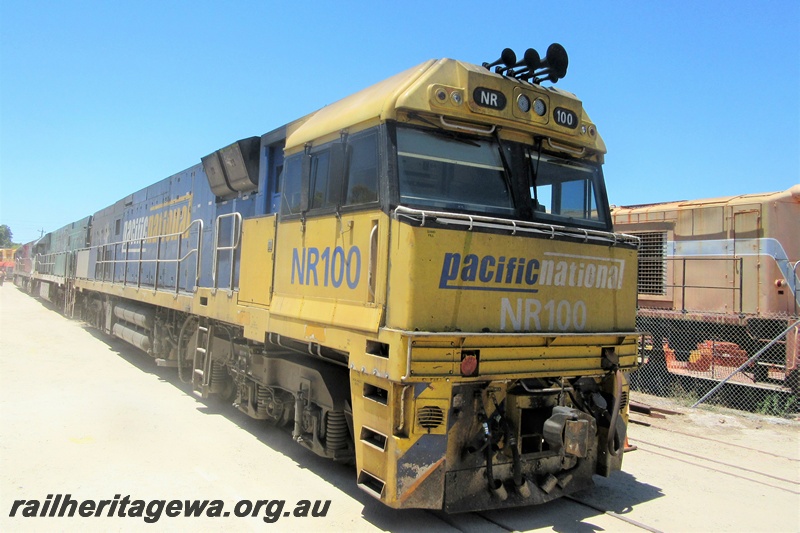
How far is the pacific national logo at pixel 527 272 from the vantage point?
423cm

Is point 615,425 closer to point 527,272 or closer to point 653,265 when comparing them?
point 527,272

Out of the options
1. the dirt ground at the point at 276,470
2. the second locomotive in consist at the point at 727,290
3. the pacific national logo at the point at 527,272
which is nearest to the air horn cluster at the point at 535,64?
the pacific national logo at the point at 527,272

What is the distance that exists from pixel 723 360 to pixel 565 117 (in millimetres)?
7078

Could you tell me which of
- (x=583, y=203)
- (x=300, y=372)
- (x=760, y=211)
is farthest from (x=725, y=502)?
(x=760, y=211)

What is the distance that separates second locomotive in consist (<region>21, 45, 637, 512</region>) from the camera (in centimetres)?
415

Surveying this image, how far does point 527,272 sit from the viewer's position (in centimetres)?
460

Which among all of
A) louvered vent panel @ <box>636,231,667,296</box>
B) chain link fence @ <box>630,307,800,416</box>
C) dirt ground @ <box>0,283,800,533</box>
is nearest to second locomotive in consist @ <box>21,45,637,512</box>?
dirt ground @ <box>0,283,800,533</box>

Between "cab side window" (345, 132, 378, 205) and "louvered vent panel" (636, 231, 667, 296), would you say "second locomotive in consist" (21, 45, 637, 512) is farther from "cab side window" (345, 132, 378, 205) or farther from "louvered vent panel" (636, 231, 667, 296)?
"louvered vent panel" (636, 231, 667, 296)

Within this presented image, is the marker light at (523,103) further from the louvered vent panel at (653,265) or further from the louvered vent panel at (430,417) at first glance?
the louvered vent panel at (653,265)

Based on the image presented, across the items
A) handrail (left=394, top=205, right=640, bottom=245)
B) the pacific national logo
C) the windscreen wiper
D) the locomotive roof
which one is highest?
the locomotive roof

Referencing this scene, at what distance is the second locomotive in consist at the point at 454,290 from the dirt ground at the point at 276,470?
1.26 feet

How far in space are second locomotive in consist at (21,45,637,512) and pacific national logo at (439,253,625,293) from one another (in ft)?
0.05

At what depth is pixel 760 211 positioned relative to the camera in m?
10.4

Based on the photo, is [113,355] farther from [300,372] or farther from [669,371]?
[669,371]
